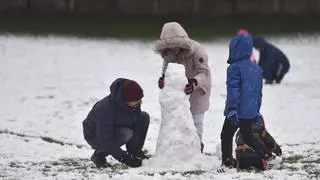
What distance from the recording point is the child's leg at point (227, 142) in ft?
23.9

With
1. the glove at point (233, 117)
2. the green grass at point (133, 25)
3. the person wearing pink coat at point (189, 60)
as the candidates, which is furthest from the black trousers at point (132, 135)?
the green grass at point (133, 25)

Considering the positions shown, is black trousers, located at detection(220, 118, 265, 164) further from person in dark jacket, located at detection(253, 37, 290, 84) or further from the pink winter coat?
person in dark jacket, located at detection(253, 37, 290, 84)

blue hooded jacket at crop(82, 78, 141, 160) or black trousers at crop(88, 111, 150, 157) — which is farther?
black trousers at crop(88, 111, 150, 157)

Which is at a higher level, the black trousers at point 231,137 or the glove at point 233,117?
the glove at point 233,117

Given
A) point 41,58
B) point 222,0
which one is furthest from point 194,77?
point 222,0

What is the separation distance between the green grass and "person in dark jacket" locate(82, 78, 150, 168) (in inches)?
774

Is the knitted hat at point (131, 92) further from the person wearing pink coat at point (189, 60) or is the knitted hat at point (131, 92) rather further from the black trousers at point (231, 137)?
the black trousers at point (231, 137)

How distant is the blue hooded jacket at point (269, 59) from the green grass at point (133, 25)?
1083 cm

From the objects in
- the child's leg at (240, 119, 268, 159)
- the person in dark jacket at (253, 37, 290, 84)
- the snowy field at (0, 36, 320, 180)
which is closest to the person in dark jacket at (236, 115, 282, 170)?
the child's leg at (240, 119, 268, 159)

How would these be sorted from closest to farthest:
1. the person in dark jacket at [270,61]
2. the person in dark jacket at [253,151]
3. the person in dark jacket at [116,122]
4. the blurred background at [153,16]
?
the person in dark jacket at [253,151]
the person in dark jacket at [116,122]
the person in dark jacket at [270,61]
the blurred background at [153,16]

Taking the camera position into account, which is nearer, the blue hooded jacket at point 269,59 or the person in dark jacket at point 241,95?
the person in dark jacket at point 241,95

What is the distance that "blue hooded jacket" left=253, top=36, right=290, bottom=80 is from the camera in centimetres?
1605

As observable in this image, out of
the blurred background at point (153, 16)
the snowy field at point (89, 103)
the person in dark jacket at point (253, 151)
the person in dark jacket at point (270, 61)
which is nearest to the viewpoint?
the person in dark jacket at point (253, 151)

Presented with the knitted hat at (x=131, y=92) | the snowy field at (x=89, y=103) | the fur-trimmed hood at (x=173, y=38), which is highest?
the fur-trimmed hood at (x=173, y=38)
